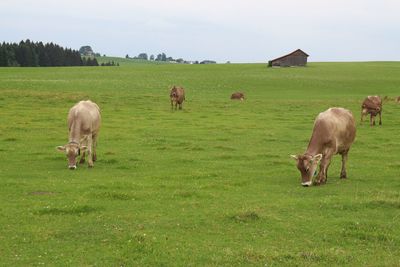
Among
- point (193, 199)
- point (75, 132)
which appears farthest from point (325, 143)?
point (75, 132)

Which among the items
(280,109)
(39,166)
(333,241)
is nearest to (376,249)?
(333,241)

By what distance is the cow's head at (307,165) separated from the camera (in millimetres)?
15555

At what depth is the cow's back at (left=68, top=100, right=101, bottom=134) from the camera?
A: 1886 cm

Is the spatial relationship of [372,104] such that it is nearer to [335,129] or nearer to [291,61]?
[335,129]

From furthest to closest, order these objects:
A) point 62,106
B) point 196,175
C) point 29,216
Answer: point 62,106, point 196,175, point 29,216

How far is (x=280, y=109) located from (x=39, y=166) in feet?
86.9

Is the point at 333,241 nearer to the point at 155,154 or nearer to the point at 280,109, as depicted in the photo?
the point at 155,154

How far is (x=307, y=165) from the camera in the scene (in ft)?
51.1

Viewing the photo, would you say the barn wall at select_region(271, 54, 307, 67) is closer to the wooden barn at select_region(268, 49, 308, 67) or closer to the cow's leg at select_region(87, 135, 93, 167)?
the wooden barn at select_region(268, 49, 308, 67)

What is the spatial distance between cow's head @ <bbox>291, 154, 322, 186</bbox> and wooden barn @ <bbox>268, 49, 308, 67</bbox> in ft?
294

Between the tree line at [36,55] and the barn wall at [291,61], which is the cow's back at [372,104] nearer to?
the barn wall at [291,61]

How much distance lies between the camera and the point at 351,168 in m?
19.1

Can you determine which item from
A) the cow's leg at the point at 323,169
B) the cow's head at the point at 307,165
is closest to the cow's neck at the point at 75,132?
the cow's head at the point at 307,165

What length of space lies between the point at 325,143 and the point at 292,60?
8962 cm
